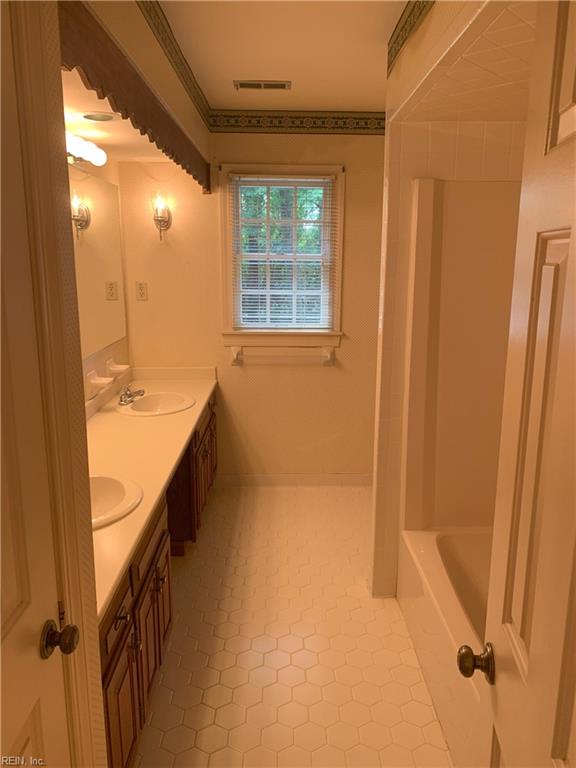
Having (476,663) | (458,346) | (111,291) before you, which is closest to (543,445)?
(476,663)

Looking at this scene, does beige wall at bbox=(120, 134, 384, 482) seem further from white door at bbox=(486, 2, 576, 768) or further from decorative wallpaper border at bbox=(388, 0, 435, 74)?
white door at bbox=(486, 2, 576, 768)

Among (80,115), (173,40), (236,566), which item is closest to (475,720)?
(236,566)

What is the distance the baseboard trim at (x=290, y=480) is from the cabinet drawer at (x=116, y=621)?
2.35 m

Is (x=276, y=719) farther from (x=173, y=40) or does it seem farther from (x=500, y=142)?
(x=173, y=40)

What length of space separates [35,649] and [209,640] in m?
1.63

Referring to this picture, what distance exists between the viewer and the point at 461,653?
107 centimetres

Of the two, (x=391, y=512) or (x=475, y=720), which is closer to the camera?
(x=475, y=720)

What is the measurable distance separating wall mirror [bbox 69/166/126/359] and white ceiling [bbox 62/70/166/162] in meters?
0.19

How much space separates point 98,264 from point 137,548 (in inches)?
73.6

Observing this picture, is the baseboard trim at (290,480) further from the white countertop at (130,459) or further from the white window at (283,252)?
the white window at (283,252)

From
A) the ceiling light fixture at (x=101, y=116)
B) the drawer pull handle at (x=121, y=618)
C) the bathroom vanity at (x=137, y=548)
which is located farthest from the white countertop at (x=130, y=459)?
the ceiling light fixture at (x=101, y=116)

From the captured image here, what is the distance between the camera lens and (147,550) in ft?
5.90

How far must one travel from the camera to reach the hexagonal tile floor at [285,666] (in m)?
1.89

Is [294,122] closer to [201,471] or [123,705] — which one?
[201,471]
